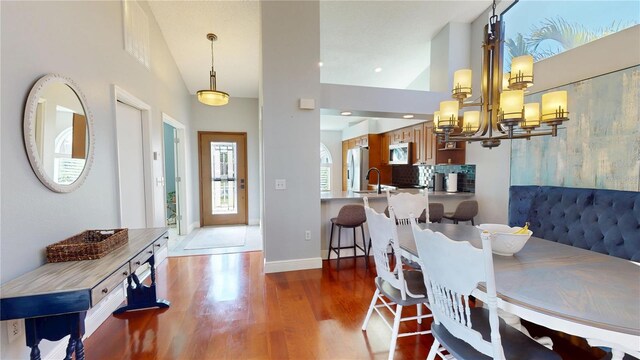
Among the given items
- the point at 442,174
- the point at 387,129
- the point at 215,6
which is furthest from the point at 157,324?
the point at 387,129

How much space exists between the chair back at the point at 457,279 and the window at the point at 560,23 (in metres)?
2.78

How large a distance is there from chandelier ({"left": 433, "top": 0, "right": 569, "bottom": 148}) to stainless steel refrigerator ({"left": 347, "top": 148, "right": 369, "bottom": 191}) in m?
4.54

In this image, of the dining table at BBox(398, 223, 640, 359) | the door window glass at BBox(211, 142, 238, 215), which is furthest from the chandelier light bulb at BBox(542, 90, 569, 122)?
the door window glass at BBox(211, 142, 238, 215)

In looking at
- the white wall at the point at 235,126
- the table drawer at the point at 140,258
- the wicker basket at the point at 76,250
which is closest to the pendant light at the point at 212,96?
the white wall at the point at 235,126

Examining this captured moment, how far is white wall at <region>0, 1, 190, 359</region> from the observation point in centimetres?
142

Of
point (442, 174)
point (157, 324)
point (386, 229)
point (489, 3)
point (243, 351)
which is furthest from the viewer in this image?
point (442, 174)

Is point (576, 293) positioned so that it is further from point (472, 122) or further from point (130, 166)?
point (130, 166)

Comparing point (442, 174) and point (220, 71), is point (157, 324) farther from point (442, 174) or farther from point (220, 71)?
point (442, 174)

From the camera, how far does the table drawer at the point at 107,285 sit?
1.36m

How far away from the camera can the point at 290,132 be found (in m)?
3.29

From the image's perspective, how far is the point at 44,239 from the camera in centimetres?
165

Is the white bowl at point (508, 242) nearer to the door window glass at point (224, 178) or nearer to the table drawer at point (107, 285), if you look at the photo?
the table drawer at point (107, 285)

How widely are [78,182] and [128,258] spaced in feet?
2.53

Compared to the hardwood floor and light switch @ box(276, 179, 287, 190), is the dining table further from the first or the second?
light switch @ box(276, 179, 287, 190)
